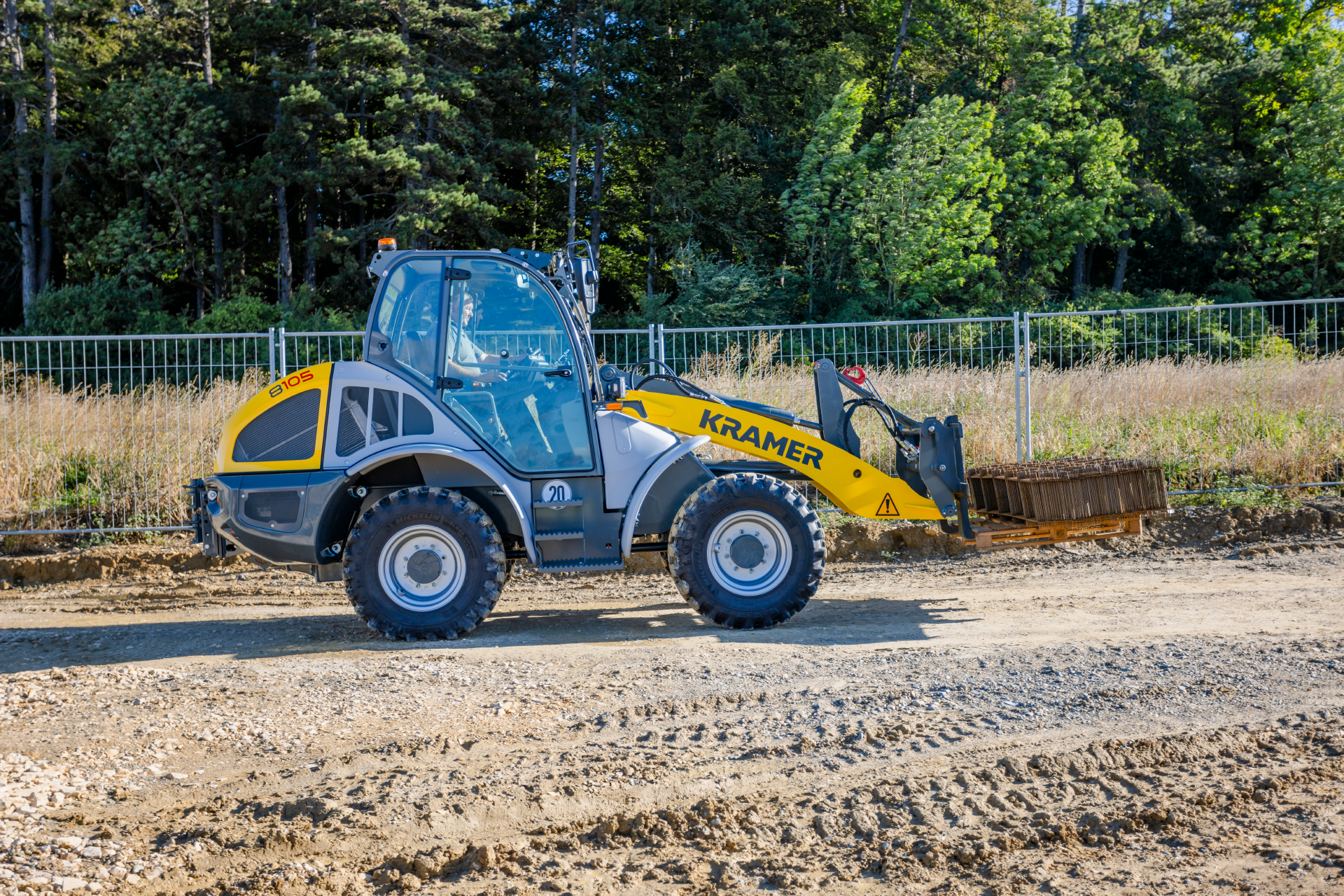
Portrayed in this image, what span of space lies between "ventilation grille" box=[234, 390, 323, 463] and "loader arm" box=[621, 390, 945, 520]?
2148 mm

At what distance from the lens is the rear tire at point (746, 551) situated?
6781mm

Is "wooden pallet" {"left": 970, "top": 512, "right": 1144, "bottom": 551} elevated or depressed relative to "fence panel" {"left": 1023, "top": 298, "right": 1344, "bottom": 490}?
depressed

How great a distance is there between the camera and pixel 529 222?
3344cm

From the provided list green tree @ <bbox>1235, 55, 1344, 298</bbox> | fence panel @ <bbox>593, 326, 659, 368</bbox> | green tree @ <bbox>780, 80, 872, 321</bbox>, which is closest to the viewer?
fence panel @ <bbox>593, 326, 659, 368</bbox>

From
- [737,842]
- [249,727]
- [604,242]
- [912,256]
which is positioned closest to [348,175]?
[604,242]

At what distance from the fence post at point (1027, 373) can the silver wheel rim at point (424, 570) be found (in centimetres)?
695

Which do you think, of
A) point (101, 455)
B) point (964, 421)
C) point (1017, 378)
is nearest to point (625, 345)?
point (964, 421)

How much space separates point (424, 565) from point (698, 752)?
291 cm

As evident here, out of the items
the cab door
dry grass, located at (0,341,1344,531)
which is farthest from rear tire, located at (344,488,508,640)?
dry grass, located at (0,341,1344,531)

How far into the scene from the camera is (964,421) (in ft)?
38.2

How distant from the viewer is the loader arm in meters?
7.16

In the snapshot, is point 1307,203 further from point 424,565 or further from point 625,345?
point 424,565

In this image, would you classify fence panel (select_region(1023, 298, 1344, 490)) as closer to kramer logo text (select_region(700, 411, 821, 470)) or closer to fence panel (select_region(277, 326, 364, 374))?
kramer logo text (select_region(700, 411, 821, 470))

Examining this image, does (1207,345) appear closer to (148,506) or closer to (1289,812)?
(1289,812)
